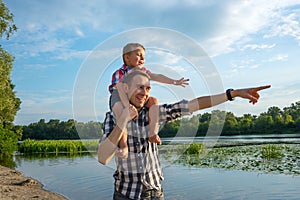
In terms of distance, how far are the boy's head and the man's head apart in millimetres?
463

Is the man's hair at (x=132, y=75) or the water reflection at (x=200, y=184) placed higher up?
the man's hair at (x=132, y=75)

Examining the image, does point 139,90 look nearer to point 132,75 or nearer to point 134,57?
point 132,75

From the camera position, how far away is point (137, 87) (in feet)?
7.37

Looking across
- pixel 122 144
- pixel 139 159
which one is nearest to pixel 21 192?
pixel 139 159

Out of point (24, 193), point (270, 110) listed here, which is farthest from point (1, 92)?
point (270, 110)

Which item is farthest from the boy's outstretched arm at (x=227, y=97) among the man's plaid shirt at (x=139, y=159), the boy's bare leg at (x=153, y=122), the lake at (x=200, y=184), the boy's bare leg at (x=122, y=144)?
the lake at (x=200, y=184)

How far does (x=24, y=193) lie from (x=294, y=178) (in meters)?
11.9

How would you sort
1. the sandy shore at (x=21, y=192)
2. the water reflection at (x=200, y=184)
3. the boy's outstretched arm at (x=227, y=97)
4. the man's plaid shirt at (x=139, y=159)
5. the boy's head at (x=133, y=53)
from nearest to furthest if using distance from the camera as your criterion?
the boy's outstretched arm at (x=227, y=97) → the man's plaid shirt at (x=139, y=159) → the boy's head at (x=133, y=53) → the sandy shore at (x=21, y=192) → the water reflection at (x=200, y=184)

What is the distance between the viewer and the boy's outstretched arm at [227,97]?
2.13 m

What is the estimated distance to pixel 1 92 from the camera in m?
22.0

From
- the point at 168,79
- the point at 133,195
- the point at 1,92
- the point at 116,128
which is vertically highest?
the point at 1,92

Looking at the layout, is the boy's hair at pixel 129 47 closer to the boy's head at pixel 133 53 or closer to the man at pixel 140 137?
the boy's head at pixel 133 53

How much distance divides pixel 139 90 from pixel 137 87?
0.02 meters

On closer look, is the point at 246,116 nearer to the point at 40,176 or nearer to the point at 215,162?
the point at 215,162
